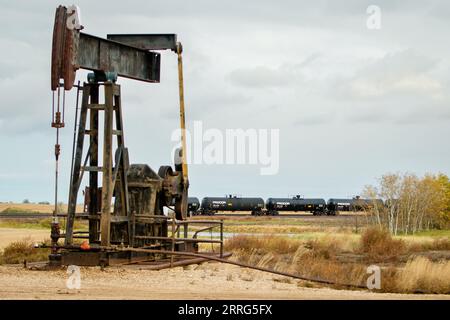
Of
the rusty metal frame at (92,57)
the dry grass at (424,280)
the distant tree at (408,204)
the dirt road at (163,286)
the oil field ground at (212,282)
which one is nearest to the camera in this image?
the dirt road at (163,286)

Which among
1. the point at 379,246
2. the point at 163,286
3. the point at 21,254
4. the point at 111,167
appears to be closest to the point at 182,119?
the point at 111,167

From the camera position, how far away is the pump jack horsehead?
15.3 m

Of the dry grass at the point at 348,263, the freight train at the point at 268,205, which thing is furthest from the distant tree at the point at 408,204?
the freight train at the point at 268,205

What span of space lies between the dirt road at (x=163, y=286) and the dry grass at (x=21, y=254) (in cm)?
365

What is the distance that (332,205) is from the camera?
82.1 metres

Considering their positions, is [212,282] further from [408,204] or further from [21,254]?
[408,204]

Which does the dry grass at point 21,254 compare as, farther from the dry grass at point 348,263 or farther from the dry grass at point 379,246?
the dry grass at point 379,246


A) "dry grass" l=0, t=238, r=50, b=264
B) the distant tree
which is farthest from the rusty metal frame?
the distant tree

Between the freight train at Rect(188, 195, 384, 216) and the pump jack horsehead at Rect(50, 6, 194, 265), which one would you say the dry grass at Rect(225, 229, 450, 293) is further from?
the freight train at Rect(188, 195, 384, 216)

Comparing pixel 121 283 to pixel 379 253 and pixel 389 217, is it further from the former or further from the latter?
pixel 389 217

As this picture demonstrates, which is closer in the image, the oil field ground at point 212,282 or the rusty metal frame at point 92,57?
the oil field ground at point 212,282

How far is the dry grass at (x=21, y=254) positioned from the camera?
19953mm

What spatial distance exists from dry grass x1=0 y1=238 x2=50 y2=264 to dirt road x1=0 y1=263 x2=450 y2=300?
365 centimetres
